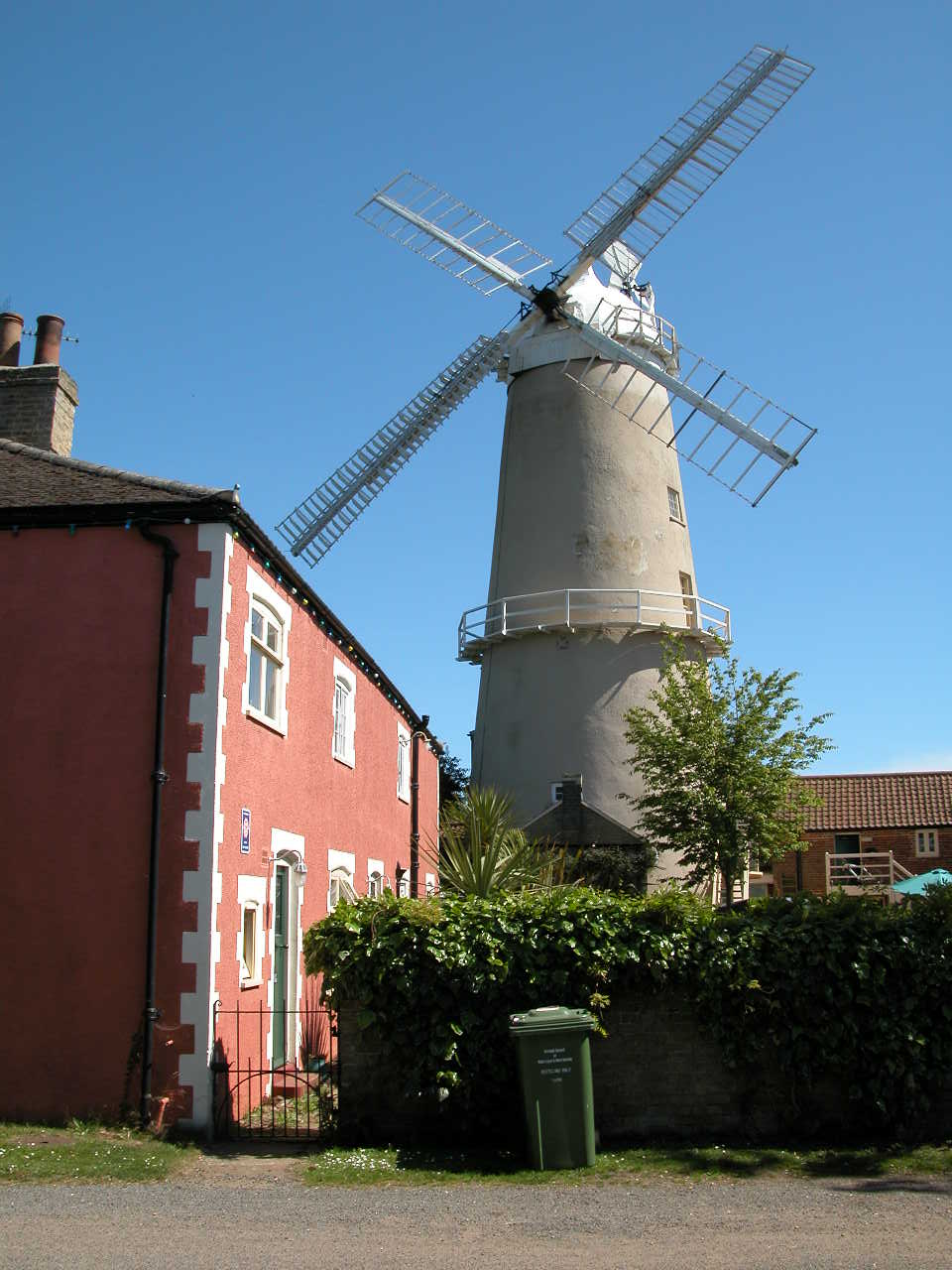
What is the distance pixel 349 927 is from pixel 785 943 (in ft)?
12.7

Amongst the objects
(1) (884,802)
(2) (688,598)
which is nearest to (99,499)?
(2) (688,598)

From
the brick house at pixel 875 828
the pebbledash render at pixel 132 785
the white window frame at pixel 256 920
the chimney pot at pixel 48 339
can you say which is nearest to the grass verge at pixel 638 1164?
the pebbledash render at pixel 132 785

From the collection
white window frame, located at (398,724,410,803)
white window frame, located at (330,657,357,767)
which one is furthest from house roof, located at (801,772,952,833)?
white window frame, located at (330,657,357,767)

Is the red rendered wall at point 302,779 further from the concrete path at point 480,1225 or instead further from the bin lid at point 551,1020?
the bin lid at point 551,1020

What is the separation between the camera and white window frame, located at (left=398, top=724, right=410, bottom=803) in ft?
75.0

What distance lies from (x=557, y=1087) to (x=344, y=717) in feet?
28.8

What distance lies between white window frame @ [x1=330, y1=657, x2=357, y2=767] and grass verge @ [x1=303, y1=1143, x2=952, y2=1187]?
7.31m

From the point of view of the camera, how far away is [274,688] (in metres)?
13.4

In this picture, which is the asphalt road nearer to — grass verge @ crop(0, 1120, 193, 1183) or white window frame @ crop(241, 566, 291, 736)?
grass verge @ crop(0, 1120, 193, 1183)

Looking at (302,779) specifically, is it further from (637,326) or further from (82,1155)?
(637,326)

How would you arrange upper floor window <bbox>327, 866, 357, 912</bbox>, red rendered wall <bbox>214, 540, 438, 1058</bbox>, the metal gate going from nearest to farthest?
the metal gate
red rendered wall <bbox>214, 540, 438, 1058</bbox>
upper floor window <bbox>327, 866, 357, 912</bbox>

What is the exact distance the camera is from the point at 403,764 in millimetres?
23516

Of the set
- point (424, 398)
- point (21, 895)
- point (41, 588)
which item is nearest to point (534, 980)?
point (21, 895)

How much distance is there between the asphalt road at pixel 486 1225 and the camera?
7.01 meters
